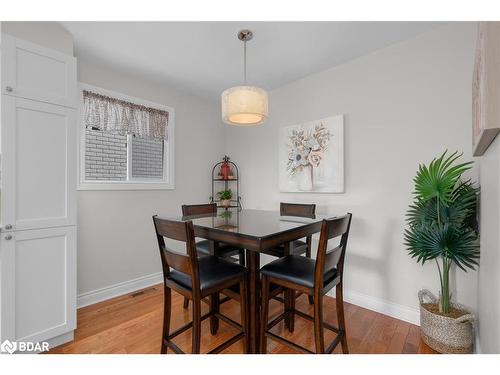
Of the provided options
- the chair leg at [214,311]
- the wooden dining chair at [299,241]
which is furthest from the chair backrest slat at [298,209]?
the chair leg at [214,311]

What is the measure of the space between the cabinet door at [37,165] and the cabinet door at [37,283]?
10cm

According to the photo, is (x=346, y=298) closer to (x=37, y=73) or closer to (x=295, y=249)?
(x=295, y=249)

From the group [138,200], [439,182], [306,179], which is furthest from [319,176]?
[138,200]

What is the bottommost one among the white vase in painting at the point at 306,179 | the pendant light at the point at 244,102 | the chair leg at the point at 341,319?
the chair leg at the point at 341,319

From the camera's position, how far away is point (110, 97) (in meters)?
2.57

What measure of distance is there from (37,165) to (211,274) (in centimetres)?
142

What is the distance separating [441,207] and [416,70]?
1215mm

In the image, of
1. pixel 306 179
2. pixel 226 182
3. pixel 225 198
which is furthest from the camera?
pixel 226 182

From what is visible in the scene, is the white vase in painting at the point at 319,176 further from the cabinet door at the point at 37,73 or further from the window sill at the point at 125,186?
the cabinet door at the point at 37,73

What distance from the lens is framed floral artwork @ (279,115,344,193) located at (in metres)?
2.50

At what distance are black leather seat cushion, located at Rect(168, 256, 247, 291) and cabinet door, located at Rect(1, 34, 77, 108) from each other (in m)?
1.52

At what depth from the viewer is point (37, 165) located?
5.41ft

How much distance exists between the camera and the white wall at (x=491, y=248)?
1.05 m

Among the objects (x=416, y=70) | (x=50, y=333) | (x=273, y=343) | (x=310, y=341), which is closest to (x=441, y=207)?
(x=416, y=70)
